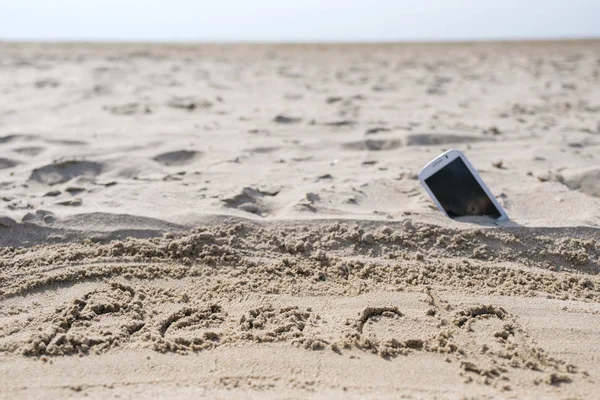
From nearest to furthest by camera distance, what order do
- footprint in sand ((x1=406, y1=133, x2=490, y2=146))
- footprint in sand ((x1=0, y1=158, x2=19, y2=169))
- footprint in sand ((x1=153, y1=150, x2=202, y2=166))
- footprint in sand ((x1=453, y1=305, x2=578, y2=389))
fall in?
footprint in sand ((x1=453, y1=305, x2=578, y2=389))
footprint in sand ((x1=0, y1=158, x2=19, y2=169))
footprint in sand ((x1=153, y1=150, x2=202, y2=166))
footprint in sand ((x1=406, y1=133, x2=490, y2=146))

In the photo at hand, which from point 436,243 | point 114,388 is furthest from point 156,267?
point 436,243

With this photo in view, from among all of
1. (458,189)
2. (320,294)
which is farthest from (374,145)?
(320,294)

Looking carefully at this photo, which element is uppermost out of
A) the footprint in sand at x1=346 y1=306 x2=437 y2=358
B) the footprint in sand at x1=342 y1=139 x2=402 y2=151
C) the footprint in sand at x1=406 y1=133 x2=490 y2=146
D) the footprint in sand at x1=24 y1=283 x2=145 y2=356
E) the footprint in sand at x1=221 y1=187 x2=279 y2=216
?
the footprint in sand at x1=406 y1=133 x2=490 y2=146

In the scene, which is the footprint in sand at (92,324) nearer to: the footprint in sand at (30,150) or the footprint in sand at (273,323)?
the footprint in sand at (273,323)

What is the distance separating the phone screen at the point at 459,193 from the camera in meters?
2.98

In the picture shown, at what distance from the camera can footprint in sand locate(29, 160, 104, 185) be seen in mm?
3564

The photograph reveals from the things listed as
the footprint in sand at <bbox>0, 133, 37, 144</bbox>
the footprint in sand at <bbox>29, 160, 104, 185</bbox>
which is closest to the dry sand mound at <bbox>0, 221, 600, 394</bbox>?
the footprint in sand at <bbox>29, 160, 104, 185</bbox>

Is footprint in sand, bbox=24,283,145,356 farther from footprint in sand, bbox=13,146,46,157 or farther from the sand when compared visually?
footprint in sand, bbox=13,146,46,157

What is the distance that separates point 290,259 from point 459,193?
92 cm

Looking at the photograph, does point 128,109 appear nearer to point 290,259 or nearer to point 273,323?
point 290,259

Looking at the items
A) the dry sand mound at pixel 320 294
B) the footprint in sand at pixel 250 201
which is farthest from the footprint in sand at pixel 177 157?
the dry sand mound at pixel 320 294

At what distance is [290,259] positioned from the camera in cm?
270

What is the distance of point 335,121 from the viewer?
4.91 m

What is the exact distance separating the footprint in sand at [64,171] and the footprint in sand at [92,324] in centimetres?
133
